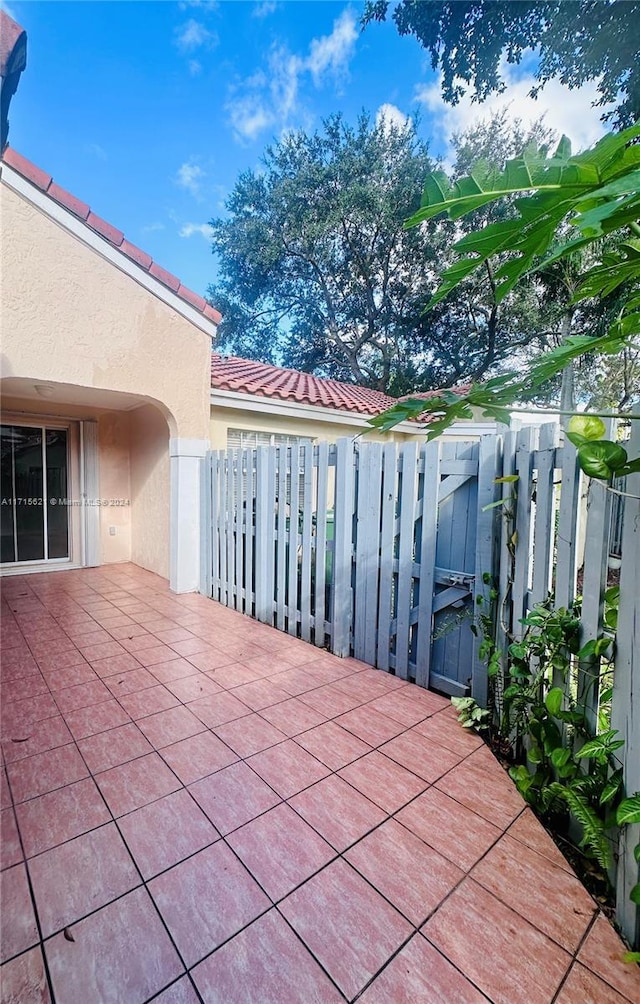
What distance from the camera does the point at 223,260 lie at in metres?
21.4

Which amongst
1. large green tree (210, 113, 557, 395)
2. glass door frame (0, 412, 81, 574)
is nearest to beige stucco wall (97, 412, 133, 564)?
glass door frame (0, 412, 81, 574)

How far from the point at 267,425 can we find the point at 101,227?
3.83 meters

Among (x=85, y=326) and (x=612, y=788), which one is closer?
(x=612, y=788)

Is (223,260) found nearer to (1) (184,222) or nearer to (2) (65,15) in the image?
(1) (184,222)

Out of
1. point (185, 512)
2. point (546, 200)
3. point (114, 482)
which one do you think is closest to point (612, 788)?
point (546, 200)

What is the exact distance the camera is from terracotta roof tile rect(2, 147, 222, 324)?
473cm

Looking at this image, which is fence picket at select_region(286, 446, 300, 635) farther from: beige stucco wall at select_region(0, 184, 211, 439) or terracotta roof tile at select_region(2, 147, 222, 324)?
terracotta roof tile at select_region(2, 147, 222, 324)

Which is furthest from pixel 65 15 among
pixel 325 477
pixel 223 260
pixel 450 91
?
pixel 223 260

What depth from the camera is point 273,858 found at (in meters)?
2.11

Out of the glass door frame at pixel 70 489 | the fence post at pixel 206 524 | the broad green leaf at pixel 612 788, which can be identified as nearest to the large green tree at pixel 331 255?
the glass door frame at pixel 70 489

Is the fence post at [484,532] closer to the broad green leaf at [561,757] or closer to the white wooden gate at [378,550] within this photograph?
the white wooden gate at [378,550]

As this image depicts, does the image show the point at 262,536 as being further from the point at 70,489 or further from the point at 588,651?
the point at 70,489

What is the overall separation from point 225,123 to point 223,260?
29.3 ft

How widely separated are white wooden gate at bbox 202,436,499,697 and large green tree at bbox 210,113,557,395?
15499mm
